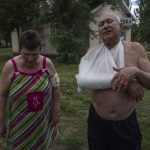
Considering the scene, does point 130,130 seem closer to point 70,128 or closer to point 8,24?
point 70,128

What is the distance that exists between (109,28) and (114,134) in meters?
0.84

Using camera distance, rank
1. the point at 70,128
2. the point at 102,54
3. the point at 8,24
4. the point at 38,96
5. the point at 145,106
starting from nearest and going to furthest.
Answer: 1. the point at 102,54
2. the point at 38,96
3. the point at 70,128
4. the point at 145,106
5. the point at 8,24

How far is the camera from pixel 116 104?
2.88 m

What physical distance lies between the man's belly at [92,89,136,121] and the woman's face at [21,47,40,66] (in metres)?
0.66

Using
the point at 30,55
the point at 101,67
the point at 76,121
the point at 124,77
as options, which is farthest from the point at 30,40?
the point at 76,121

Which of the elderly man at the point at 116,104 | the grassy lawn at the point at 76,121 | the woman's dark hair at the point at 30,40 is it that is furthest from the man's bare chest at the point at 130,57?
the grassy lawn at the point at 76,121

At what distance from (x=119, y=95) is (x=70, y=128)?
3134 mm

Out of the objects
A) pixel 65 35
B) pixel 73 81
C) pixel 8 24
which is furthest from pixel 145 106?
pixel 8 24

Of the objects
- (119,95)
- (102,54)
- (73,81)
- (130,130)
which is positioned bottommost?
(73,81)

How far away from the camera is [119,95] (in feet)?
9.37

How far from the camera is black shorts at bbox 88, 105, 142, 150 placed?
2.88 metres

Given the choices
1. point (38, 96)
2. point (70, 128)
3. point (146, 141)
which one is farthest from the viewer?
point (70, 128)

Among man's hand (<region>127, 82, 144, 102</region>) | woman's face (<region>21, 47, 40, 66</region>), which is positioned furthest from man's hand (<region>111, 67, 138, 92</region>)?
woman's face (<region>21, 47, 40, 66</region>)

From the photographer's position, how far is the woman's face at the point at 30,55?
315 cm
